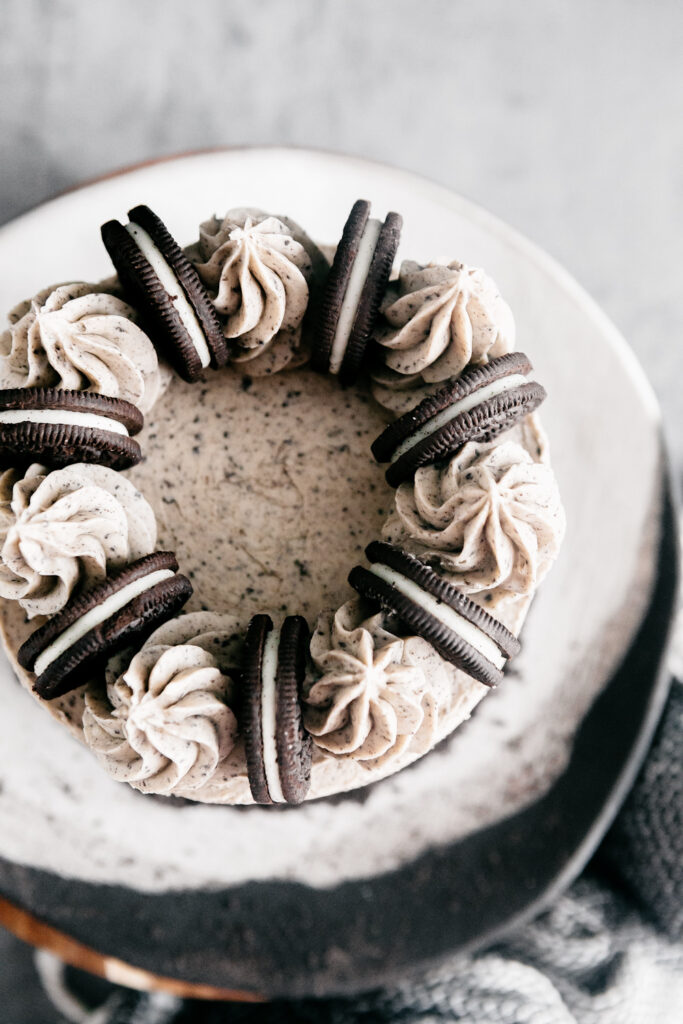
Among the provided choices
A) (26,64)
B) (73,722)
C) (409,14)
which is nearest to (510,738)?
(73,722)

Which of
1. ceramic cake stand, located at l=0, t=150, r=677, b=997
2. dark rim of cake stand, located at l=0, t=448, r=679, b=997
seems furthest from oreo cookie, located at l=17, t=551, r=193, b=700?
dark rim of cake stand, located at l=0, t=448, r=679, b=997

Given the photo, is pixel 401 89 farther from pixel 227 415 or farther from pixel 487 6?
pixel 227 415

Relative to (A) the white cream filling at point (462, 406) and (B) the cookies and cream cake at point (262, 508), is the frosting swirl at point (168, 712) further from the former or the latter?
(A) the white cream filling at point (462, 406)

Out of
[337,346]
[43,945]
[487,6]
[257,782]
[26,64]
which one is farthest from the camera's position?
[487,6]

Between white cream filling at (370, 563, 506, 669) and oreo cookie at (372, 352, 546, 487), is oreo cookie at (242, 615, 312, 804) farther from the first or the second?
oreo cookie at (372, 352, 546, 487)

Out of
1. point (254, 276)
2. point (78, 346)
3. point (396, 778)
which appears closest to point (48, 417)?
point (78, 346)

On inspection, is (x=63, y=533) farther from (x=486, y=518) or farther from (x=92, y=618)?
(x=486, y=518)
